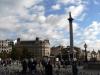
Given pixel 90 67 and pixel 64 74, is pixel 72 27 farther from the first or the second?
pixel 64 74

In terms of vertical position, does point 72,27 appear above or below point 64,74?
above

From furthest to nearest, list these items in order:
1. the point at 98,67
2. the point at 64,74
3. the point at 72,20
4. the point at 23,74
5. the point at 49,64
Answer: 1. the point at 72,20
2. the point at 98,67
3. the point at 23,74
4. the point at 64,74
5. the point at 49,64

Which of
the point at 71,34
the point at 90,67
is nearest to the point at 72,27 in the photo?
the point at 71,34

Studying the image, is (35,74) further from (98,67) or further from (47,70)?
(98,67)

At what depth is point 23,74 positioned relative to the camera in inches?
1243

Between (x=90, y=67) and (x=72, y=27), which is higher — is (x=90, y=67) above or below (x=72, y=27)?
below

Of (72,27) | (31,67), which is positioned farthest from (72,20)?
(31,67)

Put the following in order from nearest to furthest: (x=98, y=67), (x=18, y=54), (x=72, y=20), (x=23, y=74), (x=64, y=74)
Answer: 1. (x=64, y=74)
2. (x=23, y=74)
3. (x=98, y=67)
4. (x=72, y=20)
5. (x=18, y=54)

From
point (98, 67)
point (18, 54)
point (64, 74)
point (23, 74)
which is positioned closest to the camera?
point (64, 74)

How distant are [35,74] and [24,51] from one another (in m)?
126

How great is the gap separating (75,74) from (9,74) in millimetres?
7715

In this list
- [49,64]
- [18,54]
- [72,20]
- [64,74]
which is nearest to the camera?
[49,64]

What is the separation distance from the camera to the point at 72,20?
56406 millimetres

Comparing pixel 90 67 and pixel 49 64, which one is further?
pixel 90 67
